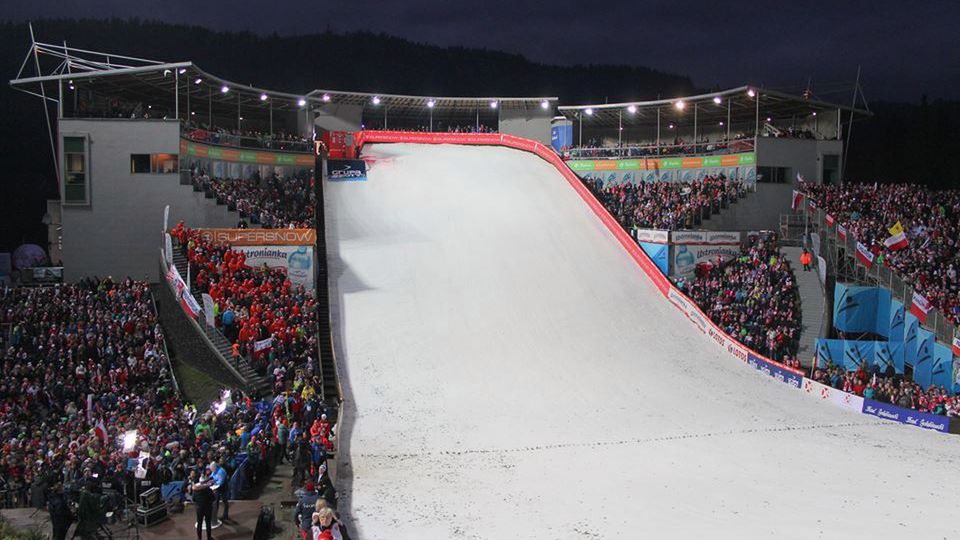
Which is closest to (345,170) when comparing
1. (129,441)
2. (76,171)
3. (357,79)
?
(76,171)

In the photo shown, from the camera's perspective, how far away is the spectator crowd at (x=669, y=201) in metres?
35.3

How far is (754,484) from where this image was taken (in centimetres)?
1545

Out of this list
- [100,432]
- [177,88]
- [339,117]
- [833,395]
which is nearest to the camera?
[100,432]

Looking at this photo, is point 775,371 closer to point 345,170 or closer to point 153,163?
point 345,170

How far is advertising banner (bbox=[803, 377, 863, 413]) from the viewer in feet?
70.1

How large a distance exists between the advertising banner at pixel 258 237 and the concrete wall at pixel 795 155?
71.7ft

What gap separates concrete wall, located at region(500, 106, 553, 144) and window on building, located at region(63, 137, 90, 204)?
27.5 m

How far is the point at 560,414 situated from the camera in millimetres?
20078

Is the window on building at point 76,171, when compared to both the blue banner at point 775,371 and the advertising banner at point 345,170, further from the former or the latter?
the blue banner at point 775,371

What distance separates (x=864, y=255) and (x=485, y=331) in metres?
13.1

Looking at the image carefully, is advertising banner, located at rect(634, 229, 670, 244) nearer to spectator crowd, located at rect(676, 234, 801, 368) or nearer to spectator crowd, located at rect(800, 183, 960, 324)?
spectator crowd, located at rect(676, 234, 801, 368)

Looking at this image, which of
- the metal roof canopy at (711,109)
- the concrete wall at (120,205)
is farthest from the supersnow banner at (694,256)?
the concrete wall at (120,205)

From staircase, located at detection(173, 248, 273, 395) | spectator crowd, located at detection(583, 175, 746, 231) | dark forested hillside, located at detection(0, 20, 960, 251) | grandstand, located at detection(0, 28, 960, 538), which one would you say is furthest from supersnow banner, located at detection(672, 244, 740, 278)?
dark forested hillside, located at detection(0, 20, 960, 251)

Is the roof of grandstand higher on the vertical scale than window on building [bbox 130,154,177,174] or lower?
higher
